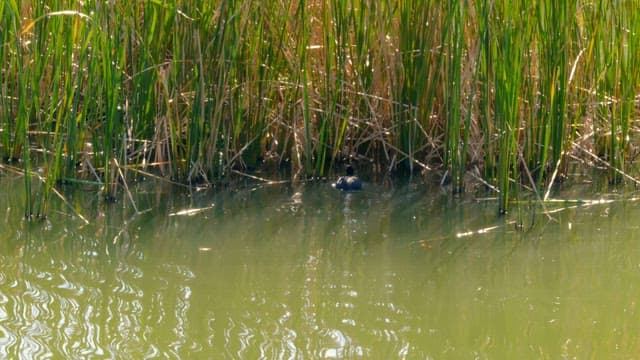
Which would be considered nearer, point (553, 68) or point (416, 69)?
point (553, 68)

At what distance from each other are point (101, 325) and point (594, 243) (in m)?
1.43

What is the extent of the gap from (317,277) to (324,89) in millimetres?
1142

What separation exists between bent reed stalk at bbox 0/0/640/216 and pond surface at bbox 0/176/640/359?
6.1 inches

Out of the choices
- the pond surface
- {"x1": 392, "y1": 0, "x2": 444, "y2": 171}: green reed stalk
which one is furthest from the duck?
{"x1": 392, "y1": 0, "x2": 444, "y2": 171}: green reed stalk

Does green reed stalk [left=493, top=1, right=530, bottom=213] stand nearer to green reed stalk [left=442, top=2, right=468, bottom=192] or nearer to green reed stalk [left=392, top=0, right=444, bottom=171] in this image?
green reed stalk [left=442, top=2, right=468, bottom=192]

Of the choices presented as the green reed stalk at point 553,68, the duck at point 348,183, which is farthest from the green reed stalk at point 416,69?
the green reed stalk at point 553,68

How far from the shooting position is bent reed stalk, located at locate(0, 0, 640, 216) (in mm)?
3381

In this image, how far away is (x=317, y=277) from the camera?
110 inches

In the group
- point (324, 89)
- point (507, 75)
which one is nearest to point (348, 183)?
point (324, 89)

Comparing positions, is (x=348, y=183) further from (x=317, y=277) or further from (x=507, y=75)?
(x=317, y=277)

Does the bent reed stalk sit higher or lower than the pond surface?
higher

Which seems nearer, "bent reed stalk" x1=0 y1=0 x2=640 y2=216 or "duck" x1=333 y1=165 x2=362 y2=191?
"bent reed stalk" x1=0 y1=0 x2=640 y2=216

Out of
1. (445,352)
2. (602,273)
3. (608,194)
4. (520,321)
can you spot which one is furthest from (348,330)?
(608,194)

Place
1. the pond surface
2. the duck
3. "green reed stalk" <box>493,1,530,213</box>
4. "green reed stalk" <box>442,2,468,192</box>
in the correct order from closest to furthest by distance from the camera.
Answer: the pond surface
"green reed stalk" <box>493,1,530,213</box>
"green reed stalk" <box>442,2,468,192</box>
the duck
